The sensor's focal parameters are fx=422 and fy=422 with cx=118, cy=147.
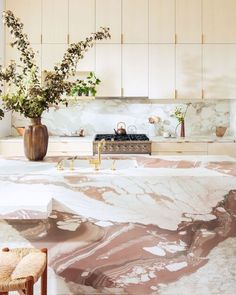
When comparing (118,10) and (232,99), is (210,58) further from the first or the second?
(118,10)

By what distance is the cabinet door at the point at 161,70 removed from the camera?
17.8 ft

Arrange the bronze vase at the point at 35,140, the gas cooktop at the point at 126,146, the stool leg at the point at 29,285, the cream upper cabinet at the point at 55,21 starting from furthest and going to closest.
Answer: the cream upper cabinet at the point at 55,21, the gas cooktop at the point at 126,146, the bronze vase at the point at 35,140, the stool leg at the point at 29,285

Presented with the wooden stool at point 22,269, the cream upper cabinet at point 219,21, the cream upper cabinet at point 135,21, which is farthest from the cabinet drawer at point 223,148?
the wooden stool at point 22,269

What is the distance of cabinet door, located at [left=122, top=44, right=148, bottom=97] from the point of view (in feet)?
17.8

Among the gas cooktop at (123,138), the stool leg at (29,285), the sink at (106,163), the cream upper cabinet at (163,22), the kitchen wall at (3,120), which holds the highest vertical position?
the cream upper cabinet at (163,22)

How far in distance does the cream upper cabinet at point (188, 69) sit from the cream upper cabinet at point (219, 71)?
78mm

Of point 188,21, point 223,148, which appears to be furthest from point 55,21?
point 223,148

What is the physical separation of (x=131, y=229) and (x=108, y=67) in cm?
344

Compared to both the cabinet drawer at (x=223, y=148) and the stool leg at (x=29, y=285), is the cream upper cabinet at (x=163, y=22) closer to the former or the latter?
the cabinet drawer at (x=223, y=148)

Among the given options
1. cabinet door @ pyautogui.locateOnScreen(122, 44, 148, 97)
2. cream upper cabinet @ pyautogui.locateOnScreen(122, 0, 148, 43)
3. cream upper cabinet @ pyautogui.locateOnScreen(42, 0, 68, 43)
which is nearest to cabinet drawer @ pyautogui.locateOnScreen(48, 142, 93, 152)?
cabinet door @ pyautogui.locateOnScreen(122, 44, 148, 97)

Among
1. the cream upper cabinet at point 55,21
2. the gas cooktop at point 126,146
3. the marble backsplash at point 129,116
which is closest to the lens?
the gas cooktop at point 126,146

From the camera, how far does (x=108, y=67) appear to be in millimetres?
5418

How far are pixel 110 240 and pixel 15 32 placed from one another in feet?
4.73

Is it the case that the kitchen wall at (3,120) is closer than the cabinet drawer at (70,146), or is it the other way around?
the cabinet drawer at (70,146)
